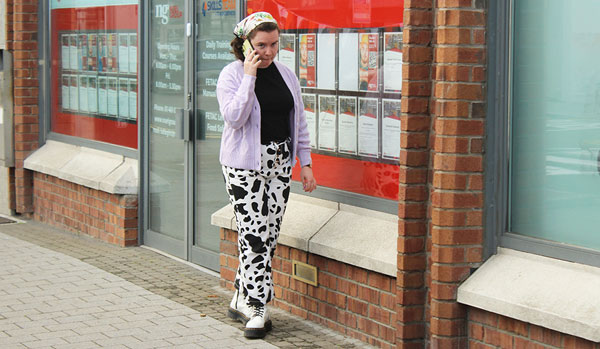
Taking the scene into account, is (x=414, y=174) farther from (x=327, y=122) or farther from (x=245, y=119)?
(x=327, y=122)

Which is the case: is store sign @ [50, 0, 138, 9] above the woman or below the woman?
above

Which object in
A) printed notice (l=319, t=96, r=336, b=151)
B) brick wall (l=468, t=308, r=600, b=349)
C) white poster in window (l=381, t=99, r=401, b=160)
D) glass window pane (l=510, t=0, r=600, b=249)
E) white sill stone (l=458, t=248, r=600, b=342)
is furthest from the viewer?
printed notice (l=319, t=96, r=336, b=151)

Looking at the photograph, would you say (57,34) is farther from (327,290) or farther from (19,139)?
(327,290)

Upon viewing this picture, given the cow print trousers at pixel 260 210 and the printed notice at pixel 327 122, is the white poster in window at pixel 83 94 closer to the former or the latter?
the printed notice at pixel 327 122

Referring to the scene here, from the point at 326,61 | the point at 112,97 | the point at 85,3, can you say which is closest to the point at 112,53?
the point at 112,97

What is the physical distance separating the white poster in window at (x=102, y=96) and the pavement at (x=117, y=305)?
1.43 m

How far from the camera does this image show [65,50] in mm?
10812

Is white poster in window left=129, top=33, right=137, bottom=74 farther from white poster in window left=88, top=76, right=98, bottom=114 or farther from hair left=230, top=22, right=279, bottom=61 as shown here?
hair left=230, top=22, right=279, bottom=61

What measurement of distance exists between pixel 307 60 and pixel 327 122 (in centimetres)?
45

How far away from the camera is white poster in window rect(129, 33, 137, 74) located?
9.51 m

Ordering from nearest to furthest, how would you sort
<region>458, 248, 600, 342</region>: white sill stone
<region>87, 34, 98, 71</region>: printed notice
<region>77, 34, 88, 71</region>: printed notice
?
1. <region>458, 248, 600, 342</region>: white sill stone
2. <region>87, 34, 98, 71</region>: printed notice
3. <region>77, 34, 88, 71</region>: printed notice

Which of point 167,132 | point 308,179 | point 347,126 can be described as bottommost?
point 308,179

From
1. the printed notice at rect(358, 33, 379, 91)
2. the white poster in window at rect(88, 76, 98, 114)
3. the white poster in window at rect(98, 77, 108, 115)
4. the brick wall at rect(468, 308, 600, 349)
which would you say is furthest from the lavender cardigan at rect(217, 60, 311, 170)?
the white poster in window at rect(88, 76, 98, 114)

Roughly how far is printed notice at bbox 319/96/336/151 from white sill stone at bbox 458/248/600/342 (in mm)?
1630
